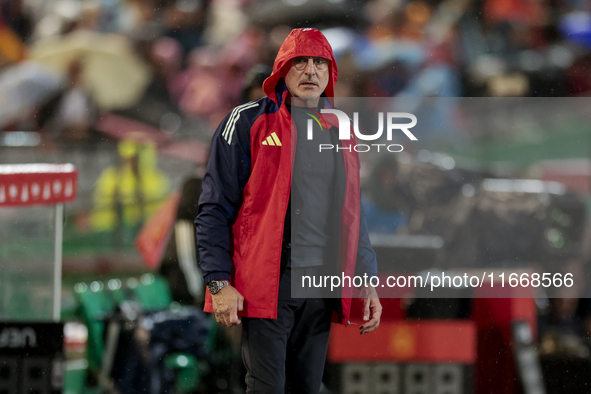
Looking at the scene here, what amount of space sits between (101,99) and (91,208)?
0.57 meters

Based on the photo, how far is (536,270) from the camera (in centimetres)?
312

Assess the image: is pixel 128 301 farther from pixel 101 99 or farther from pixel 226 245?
pixel 226 245

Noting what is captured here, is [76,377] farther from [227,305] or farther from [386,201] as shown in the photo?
[386,201]

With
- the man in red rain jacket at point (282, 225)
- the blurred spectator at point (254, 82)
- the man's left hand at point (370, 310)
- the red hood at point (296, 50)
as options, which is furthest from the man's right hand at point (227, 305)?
the blurred spectator at point (254, 82)

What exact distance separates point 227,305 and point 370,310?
57cm

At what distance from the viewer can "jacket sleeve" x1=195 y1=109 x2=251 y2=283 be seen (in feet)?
6.45

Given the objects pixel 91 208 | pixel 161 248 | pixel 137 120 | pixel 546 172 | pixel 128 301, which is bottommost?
pixel 128 301

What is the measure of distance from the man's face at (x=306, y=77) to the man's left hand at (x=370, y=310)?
0.72 m

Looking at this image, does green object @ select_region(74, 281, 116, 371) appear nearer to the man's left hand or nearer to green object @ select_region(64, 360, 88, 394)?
green object @ select_region(64, 360, 88, 394)

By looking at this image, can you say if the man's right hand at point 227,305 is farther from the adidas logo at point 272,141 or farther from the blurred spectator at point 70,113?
the blurred spectator at point 70,113

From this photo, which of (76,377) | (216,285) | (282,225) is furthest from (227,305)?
(76,377)

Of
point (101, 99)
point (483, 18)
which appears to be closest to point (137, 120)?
point (101, 99)

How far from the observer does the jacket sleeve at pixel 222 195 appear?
6.45ft

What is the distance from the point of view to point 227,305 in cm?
193
